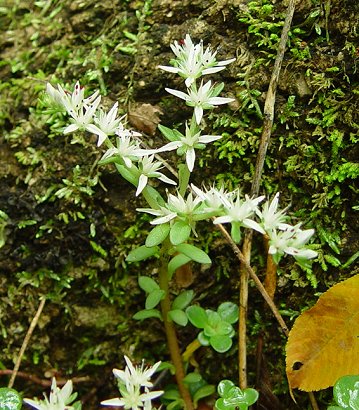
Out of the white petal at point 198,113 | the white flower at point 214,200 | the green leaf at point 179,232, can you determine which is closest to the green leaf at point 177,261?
the green leaf at point 179,232

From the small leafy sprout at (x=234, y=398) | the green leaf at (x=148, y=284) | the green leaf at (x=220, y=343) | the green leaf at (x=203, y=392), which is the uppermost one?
the green leaf at (x=148, y=284)

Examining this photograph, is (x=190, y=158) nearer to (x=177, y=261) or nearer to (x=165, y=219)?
(x=165, y=219)

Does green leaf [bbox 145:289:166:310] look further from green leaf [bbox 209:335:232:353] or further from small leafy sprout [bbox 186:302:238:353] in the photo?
green leaf [bbox 209:335:232:353]

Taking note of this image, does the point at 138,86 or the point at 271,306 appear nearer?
the point at 271,306

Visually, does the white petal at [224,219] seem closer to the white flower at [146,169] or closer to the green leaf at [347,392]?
the white flower at [146,169]

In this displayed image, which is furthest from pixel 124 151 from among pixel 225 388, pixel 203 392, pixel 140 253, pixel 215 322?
pixel 203 392

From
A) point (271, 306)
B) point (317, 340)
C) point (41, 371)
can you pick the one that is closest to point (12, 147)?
point (41, 371)

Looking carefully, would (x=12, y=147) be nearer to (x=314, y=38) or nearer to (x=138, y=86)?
(x=138, y=86)
